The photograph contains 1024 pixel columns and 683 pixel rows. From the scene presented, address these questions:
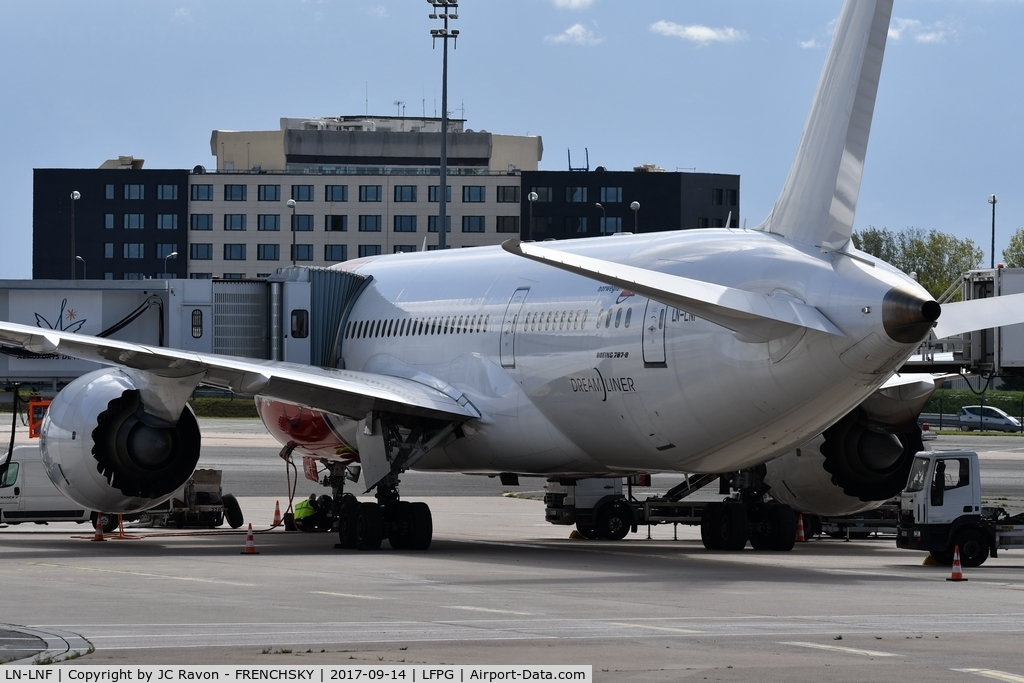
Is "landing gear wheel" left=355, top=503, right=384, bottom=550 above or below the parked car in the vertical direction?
below

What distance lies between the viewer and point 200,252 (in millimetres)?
129750

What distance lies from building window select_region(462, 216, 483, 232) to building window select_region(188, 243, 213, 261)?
68.1ft

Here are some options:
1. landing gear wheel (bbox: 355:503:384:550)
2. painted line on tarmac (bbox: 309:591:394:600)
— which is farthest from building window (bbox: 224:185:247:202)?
painted line on tarmac (bbox: 309:591:394:600)

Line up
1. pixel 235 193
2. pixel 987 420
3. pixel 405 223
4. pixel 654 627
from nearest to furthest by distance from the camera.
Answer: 1. pixel 654 627
2. pixel 987 420
3. pixel 405 223
4. pixel 235 193

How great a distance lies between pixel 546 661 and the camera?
1184 centimetres

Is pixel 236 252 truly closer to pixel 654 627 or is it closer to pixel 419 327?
pixel 419 327

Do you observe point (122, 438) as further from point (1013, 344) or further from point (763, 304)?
point (1013, 344)

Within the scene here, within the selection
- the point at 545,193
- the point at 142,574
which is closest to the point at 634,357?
the point at 142,574

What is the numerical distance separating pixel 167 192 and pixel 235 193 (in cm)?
590

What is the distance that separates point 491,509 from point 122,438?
15079mm

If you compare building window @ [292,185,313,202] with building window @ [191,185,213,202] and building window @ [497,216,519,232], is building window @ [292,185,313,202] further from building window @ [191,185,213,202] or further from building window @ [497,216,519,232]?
building window @ [497,216,519,232]

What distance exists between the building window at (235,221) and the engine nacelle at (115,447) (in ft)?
338

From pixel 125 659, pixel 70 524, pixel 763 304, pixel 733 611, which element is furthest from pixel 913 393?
pixel 70 524

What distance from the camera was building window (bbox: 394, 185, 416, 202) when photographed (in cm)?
12506
